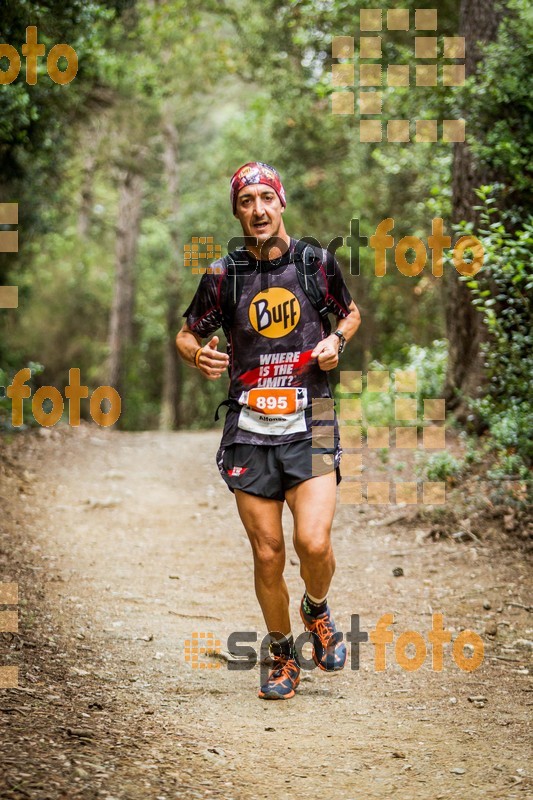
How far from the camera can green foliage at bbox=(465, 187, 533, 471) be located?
688 cm

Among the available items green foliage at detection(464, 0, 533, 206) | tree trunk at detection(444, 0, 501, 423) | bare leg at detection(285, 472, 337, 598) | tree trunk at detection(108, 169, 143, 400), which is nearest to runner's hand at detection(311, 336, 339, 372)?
bare leg at detection(285, 472, 337, 598)

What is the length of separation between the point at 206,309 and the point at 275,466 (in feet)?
2.89

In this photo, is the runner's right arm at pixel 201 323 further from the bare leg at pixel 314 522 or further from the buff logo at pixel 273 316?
the bare leg at pixel 314 522

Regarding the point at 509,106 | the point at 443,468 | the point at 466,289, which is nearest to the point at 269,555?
the point at 443,468

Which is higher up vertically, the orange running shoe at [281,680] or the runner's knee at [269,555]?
the runner's knee at [269,555]

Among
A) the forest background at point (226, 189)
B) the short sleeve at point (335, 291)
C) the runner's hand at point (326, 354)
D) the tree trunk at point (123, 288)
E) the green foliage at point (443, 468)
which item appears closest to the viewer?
the runner's hand at point (326, 354)

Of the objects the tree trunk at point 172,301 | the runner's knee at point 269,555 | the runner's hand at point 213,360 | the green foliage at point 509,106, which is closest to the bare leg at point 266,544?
the runner's knee at point 269,555

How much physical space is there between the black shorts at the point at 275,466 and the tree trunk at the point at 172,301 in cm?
1921

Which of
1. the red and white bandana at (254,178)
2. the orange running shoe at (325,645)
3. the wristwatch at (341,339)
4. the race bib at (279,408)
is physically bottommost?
the orange running shoe at (325,645)

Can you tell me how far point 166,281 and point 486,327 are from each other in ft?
54.3

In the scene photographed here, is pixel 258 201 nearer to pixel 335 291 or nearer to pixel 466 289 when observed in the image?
pixel 335 291

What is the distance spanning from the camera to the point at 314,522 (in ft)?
13.4

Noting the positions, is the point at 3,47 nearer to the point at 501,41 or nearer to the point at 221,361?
the point at 501,41

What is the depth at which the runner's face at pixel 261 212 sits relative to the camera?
4199 millimetres
